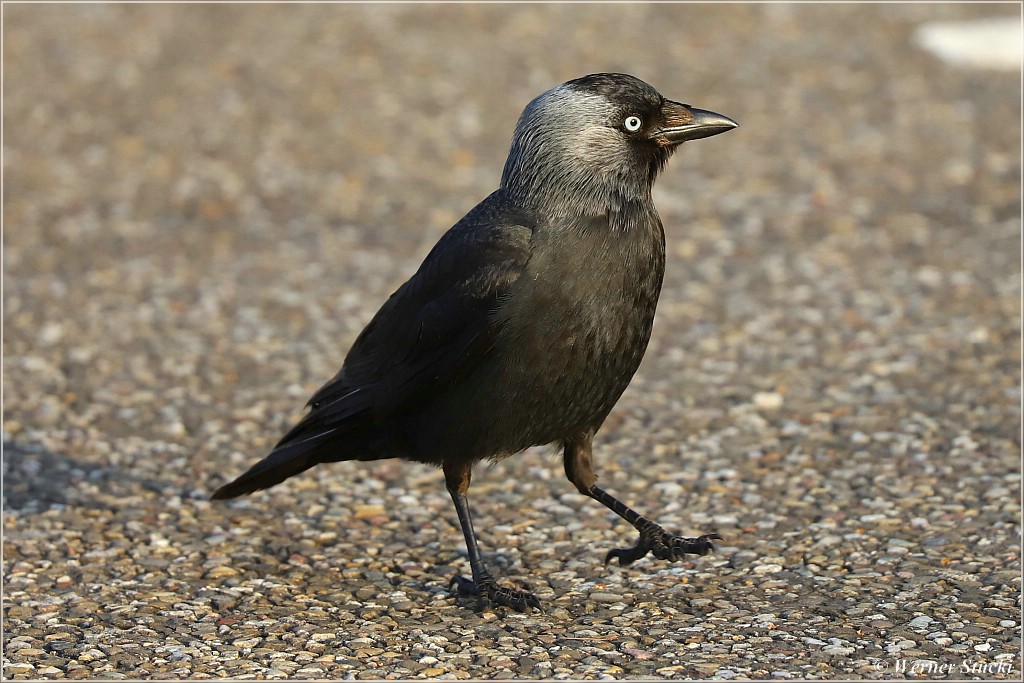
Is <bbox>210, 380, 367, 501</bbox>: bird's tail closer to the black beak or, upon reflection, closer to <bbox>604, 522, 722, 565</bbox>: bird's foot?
<bbox>604, 522, 722, 565</bbox>: bird's foot

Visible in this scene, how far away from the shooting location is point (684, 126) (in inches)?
217

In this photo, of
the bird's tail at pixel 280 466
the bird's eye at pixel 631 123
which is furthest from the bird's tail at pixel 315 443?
the bird's eye at pixel 631 123

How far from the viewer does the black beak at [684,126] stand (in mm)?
5520

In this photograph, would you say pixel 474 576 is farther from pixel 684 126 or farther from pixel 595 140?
pixel 684 126

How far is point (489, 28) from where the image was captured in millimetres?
15250

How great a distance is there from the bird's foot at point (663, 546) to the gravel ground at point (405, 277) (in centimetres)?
15

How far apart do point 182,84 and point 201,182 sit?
82.7 inches

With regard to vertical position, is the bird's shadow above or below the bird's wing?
below

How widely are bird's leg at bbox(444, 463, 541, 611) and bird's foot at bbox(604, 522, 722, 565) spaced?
1.58 feet

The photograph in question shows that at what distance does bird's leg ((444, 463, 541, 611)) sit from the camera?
17.6 ft

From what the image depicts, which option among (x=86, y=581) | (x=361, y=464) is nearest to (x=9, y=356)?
(x=361, y=464)

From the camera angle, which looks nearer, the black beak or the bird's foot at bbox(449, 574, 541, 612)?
the bird's foot at bbox(449, 574, 541, 612)

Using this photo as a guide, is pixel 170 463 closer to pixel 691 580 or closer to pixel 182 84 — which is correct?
pixel 691 580

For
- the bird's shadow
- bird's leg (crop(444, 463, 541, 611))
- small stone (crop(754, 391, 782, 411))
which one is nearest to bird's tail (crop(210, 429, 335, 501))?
bird's leg (crop(444, 463, 541, 611))
